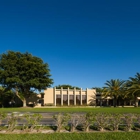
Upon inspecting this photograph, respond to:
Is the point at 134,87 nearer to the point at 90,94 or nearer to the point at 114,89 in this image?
the point at 114,89

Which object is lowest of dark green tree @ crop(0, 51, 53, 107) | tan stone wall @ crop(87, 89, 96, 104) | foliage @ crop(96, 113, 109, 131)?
foliage @ crop(96, 113, 109, 131)

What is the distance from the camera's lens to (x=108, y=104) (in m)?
58.8

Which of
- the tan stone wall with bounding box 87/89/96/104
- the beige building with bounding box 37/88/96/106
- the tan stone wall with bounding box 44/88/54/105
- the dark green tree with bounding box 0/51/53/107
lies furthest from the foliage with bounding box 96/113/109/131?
the tan stone wall with bounding box 87/89/96/104

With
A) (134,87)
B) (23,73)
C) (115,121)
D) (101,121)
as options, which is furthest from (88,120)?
(134,87)

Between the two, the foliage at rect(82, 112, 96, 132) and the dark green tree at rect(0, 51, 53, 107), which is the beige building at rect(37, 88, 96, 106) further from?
the foliage at rect(82, 112, 96, 132)

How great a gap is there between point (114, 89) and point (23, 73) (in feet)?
81.5

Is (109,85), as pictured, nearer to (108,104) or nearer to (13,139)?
(108,104)

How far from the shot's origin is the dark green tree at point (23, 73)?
44094 mm

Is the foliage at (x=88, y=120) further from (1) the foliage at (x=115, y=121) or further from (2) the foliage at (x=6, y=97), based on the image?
(2) the foliage at (x=6, y=97)

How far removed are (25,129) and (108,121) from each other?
448 cm

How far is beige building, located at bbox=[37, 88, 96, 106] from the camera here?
173ft

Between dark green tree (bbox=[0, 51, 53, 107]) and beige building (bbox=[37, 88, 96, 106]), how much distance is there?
5742 mm

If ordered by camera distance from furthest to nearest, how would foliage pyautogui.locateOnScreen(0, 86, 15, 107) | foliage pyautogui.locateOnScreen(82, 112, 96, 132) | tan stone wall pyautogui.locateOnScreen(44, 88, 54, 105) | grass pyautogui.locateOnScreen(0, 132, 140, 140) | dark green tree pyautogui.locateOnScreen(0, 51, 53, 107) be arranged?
tan stone wall pyautogui.locateOnScreen(44, 88, 54, 105)
foliage pyautogui.locateOnScreen(0, 86, 15, 107)
dark green tree pyautogui.locateOnScreen(0, 51, 53, 107)
foliage pyautogui.locateOnScreen(82, 112, 96, 132)
grass pyautogui.locateOnScreen(0, 132, 140, 140)

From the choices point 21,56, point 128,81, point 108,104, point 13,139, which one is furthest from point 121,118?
point 108,104
